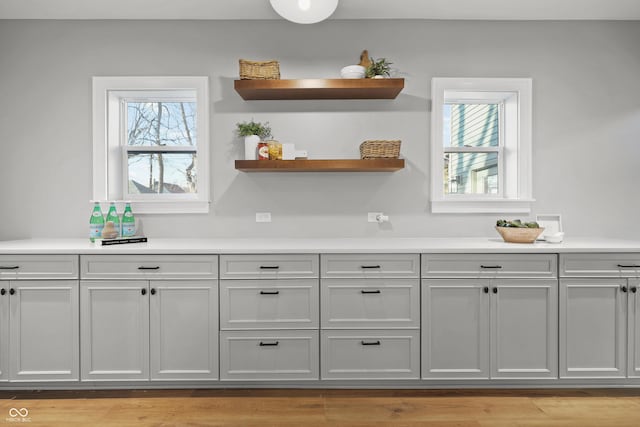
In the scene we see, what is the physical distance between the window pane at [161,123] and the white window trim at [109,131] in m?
0.17

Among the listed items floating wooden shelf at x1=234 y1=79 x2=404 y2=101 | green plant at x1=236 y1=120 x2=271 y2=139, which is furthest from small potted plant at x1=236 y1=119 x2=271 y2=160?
floating wooden shelf at x1=234 y1=79 x2=404 y2=101

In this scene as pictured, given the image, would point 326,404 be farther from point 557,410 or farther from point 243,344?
point 557,410

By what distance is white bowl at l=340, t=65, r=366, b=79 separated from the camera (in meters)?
2.87

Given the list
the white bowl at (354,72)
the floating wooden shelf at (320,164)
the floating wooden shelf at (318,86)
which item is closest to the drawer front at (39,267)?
the floating wooden shelf at (320,164)

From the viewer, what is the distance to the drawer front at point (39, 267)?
8.21 feet

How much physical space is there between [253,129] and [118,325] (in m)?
1.62

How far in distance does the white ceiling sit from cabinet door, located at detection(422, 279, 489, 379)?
2.00 m

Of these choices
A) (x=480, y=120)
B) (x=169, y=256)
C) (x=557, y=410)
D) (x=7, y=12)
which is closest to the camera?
(x=557, y=410)

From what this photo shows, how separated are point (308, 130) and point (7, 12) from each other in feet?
7.94

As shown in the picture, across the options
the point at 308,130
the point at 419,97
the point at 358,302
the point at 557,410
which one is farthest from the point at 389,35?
the point at 557,410

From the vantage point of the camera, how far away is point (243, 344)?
252 centimetres

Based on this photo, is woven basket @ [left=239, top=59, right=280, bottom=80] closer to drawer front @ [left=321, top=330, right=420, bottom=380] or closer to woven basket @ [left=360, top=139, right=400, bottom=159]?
woven basket @ [left=360, top=139, right=400, bottom=159]

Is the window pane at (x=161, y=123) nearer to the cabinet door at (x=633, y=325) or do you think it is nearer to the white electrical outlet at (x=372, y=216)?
the white electrical outlet at (x=372, y=216)

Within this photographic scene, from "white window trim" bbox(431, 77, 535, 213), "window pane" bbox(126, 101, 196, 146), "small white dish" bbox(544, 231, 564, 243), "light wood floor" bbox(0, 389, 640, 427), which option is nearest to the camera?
"light wood floor" bbox(0, 389, 640, 427)
